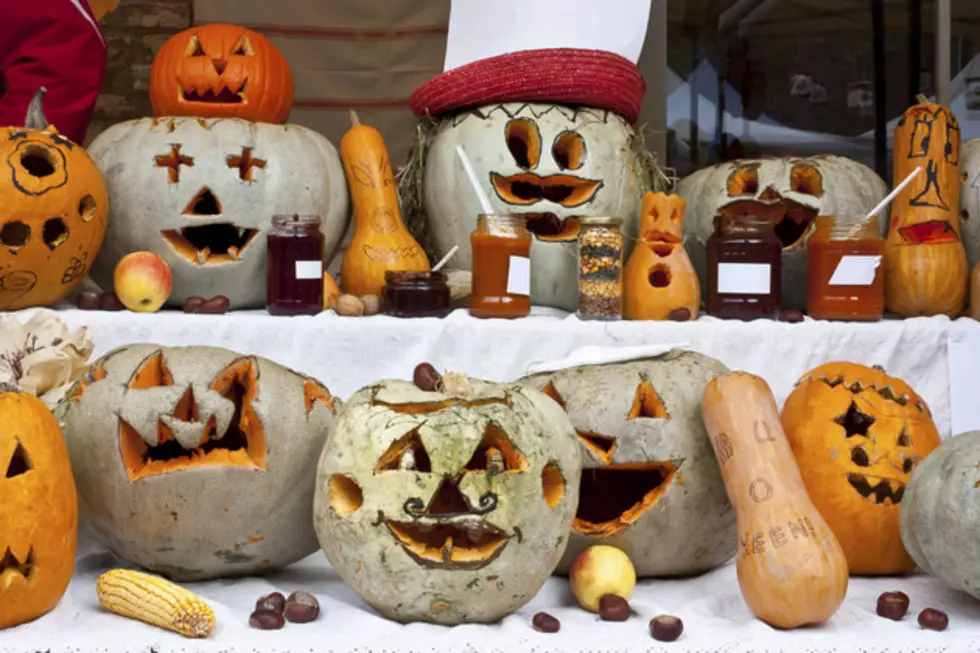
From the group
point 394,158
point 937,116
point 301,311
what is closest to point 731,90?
point 394,158

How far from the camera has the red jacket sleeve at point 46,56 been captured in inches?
119

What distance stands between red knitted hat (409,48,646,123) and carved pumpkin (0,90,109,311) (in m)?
0.95

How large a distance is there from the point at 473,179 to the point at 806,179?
874 mm

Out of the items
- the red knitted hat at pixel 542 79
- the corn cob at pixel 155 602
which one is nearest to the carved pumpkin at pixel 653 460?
the corn cob at pixel 155 602

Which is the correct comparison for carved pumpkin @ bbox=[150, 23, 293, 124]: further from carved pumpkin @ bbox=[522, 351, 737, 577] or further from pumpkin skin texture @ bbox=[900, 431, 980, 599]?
pumpkin skin texture @ bbox=[900, 431, 980, 599]

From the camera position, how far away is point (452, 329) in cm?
253

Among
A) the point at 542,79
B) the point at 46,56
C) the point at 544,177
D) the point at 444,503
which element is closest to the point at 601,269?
the point at 544,177

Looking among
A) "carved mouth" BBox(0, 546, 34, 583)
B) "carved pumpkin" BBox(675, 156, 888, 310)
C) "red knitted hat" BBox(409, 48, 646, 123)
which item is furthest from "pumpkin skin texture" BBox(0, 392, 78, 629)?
"carved pumpkin" BBox(675, 156, 888, 310)

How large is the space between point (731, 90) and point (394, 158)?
56.0 inches

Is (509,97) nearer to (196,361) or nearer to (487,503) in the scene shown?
(196,361)

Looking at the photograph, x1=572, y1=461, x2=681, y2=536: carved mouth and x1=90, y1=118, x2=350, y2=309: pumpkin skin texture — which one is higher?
x1=90, y1=118, x2=350, y2=309: pumpkin skin texture

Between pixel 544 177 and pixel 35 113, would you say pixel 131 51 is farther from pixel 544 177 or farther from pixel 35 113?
pixel 544 177

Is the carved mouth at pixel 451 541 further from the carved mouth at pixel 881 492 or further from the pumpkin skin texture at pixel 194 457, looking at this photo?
the carved mouth at pixel 881 492

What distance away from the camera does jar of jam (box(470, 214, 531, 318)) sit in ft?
8.62
